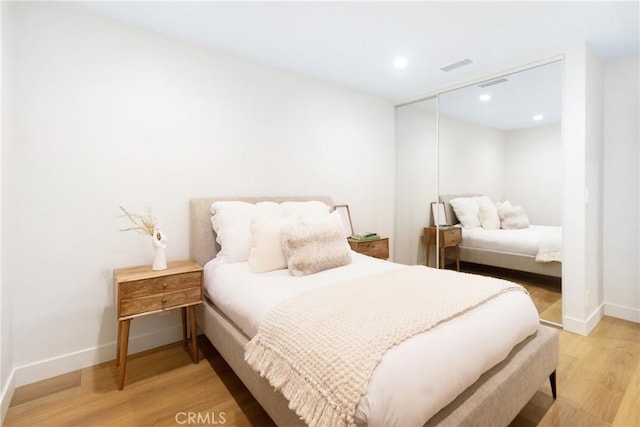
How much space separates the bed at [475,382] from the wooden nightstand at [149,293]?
0.50ft

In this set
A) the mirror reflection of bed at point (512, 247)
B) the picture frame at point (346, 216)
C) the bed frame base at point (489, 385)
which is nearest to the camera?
the bed frame base at point (489, 385)

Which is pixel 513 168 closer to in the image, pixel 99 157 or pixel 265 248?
pixel 265 248

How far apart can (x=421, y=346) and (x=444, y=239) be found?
105 inches

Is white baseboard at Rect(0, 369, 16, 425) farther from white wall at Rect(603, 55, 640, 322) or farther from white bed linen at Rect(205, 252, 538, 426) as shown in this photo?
white wall at Rect(603, 55, 640, 322)

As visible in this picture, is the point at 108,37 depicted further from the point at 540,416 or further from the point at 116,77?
the point at 540,416

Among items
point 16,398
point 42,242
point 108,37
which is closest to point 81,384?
point 16,398

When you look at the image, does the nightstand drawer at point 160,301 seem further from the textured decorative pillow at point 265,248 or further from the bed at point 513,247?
the bed at point 513,247

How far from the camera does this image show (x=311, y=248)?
197 centimetres

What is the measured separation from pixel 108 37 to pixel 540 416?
351 centimetres

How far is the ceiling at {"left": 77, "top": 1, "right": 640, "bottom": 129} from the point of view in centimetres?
198

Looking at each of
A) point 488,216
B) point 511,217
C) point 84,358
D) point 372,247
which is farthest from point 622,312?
point 84,358

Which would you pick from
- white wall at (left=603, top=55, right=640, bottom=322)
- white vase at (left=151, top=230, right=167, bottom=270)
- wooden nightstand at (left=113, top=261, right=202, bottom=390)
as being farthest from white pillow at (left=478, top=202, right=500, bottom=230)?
white vase at (left=151, top=230, right=167, bottom=270)

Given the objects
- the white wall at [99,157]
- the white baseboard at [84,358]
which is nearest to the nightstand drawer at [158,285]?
the white wall at [99,157]

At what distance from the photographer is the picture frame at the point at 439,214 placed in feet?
11.4
